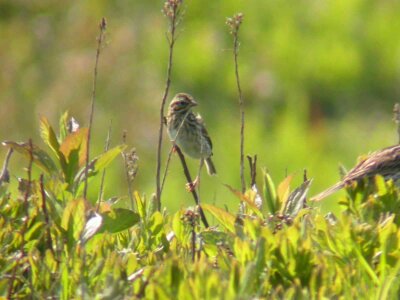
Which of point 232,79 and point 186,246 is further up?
point 232,79

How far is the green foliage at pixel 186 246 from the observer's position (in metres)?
3.06

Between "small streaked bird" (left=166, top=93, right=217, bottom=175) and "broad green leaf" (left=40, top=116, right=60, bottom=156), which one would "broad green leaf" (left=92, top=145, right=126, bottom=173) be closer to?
"broad green leaf" (left=40, top=116, right=60, bottom=156)

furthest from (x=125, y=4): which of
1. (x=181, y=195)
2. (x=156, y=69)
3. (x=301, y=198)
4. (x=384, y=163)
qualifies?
(x=301, y=198)

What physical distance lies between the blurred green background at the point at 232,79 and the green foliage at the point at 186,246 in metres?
6.29

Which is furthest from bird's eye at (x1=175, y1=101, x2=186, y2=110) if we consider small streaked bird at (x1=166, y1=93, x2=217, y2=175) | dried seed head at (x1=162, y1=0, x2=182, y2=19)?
dried seed head at (x1=162, y1=0, x2=182, y2=19)

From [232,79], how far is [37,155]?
7.95 meters

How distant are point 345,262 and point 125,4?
34.0 feet

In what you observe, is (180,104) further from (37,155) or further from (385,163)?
(37,155)

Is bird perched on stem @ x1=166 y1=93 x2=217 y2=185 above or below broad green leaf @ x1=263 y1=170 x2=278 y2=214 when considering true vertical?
above

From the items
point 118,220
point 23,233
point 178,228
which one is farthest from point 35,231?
point 178,228

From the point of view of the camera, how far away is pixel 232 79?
1170 cm

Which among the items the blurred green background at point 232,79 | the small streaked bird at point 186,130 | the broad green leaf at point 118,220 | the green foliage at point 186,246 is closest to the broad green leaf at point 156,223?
the green foliage at point 186,246

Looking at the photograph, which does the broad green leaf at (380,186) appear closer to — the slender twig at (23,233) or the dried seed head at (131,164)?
the dried seed head at (131,164)

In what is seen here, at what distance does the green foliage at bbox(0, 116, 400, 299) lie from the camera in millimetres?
3061
